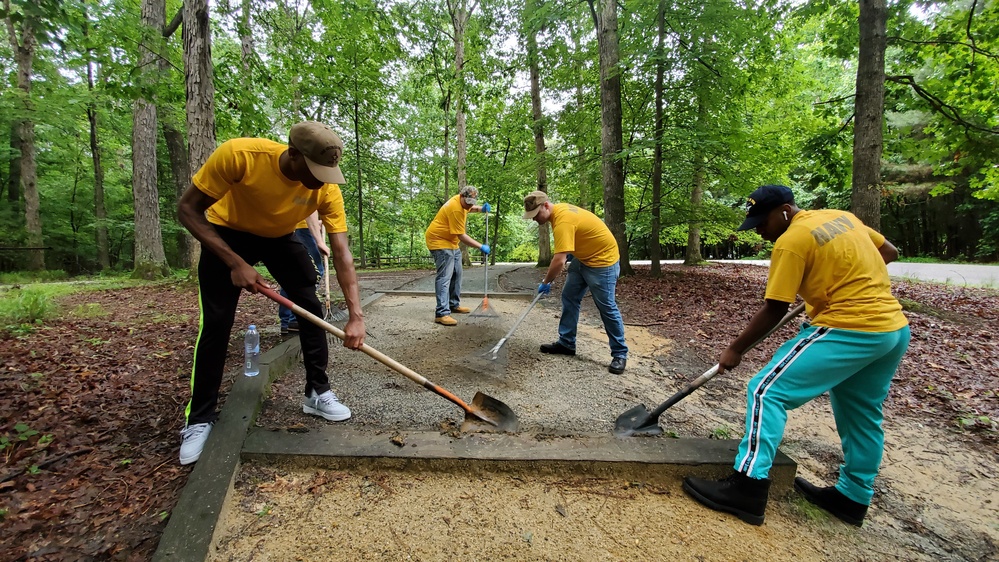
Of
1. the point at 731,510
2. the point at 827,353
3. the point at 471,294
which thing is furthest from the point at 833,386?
the point at 471,294

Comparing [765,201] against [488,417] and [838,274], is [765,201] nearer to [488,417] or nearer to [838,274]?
[838,274]

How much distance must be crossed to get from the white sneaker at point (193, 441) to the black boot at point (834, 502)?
3.28m

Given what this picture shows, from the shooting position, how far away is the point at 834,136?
773 cm

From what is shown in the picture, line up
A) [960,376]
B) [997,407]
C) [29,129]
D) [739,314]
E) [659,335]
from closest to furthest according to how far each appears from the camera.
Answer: [997,407] → [960,376] → [659,335] → [739,314] → [29,129]

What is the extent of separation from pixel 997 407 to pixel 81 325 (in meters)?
8.90

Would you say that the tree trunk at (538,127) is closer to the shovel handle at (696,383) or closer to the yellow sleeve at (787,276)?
the shovel handle at (696,383)

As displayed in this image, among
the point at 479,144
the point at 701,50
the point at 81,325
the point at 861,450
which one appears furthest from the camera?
the point at 479,144

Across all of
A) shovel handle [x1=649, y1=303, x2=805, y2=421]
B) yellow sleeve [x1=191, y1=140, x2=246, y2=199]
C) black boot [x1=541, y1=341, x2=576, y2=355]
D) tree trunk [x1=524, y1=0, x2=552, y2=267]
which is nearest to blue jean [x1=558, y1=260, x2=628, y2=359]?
black boot [x1=541, y1=341, x2=576, y2=355]

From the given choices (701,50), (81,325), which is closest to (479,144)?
(701,50)

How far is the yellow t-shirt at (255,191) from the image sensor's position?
6.78 feet

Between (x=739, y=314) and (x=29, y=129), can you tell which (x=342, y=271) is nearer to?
(x=739, y=314)

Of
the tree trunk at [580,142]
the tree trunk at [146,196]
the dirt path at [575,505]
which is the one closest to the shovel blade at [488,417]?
the dirt path at [575,505]

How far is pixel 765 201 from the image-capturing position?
2.13 meters

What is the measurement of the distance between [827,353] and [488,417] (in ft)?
6.17
